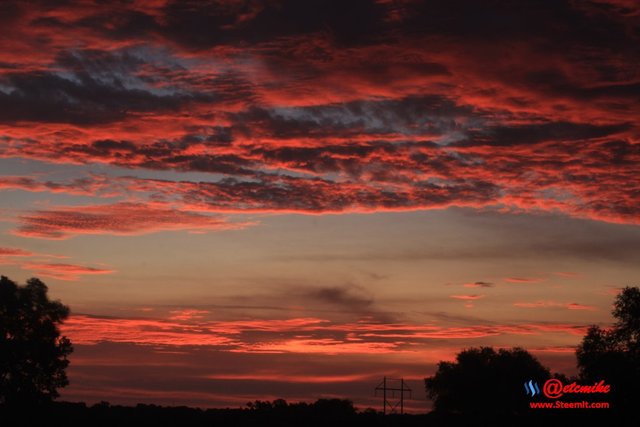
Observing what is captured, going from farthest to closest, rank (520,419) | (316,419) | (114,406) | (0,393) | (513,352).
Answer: (513,352) < (520,419) < (114,406) < (316,419) < (0,393)

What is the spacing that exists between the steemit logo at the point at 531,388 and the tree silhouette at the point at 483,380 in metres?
1.44

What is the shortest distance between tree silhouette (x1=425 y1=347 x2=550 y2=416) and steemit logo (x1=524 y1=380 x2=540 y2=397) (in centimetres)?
144

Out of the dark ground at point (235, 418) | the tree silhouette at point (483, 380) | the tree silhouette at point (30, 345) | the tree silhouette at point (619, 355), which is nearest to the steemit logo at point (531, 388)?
the tree silhouette at point (483, 380)

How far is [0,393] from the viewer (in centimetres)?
7112

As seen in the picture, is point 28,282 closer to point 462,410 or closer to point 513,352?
point 462,410

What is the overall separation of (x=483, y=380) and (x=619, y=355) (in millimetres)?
43032

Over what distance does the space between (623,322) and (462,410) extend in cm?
4249

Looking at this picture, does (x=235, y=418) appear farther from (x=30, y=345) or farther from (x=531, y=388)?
(x=531, y=388)

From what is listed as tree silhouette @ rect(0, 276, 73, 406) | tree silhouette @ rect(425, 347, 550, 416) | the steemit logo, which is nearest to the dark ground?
tree silhouette @ rect(0, 276, 73, 406)

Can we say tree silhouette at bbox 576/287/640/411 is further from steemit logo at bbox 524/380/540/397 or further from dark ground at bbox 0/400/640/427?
steemit logo at bbox 524/380/540/397

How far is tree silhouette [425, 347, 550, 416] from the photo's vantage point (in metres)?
116

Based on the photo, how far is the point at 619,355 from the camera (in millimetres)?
81000

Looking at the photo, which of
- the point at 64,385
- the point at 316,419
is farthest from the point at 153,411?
the point at 316,419

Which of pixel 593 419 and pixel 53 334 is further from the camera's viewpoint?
pixel 593 419
